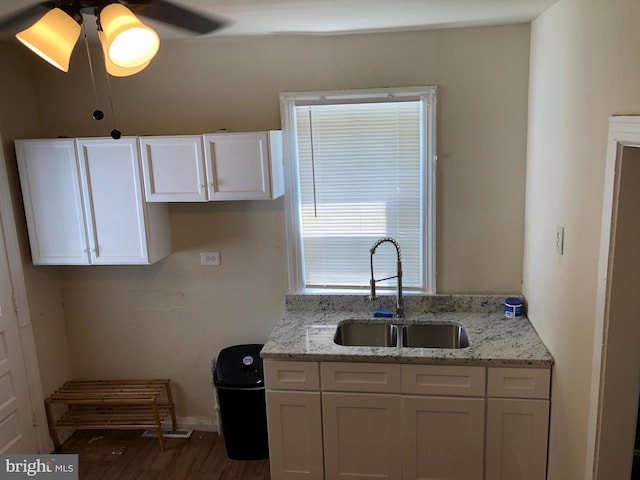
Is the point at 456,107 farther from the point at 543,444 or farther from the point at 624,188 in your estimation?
the point at 543,444

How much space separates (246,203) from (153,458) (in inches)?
A: 65.3

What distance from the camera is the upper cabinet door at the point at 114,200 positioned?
2799 millimetres

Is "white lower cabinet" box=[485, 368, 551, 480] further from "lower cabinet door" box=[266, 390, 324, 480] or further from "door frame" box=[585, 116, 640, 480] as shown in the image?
"lower cabinet door" box=[266, 390, 324, 480]

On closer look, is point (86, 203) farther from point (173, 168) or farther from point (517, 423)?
point (517, 423)

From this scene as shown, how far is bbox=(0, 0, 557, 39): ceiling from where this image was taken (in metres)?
2.07

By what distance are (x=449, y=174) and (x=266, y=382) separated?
4.93ft

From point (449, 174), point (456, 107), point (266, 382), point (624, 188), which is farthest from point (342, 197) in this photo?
point (624, 188)

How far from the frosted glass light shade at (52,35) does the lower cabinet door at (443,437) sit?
82.1 inches

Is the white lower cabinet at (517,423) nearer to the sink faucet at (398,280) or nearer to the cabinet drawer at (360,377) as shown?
the cabinet drawer at (360,377)

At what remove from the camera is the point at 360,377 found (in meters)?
2.55

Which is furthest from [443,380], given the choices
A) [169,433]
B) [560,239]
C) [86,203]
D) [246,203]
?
[86,203]

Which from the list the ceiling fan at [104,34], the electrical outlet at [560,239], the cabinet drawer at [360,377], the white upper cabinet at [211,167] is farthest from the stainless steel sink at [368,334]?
the ceiling fan at [104,34]

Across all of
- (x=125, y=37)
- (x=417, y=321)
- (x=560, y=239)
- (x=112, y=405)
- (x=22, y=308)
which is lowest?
(x=112, y=405)

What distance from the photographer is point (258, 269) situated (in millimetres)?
3139
